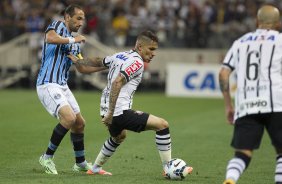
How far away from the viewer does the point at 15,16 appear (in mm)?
29766

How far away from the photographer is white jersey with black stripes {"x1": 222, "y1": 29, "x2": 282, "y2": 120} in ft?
26.4

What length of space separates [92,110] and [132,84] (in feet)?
36.9

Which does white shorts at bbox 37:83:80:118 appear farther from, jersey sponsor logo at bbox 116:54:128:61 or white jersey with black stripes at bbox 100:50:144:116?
jersey sponsor logo at bbox 116:54:128:61

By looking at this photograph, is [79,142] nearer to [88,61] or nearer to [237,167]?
[88,61]

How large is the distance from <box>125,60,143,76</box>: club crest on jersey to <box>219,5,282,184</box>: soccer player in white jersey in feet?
6.32

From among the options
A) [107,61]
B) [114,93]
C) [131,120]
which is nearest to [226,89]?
[114,93]

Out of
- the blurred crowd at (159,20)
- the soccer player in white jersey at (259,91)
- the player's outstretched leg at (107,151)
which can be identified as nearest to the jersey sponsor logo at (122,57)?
the player's outstretched leg at (107,151)

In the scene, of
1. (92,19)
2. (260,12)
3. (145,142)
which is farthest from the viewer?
A: (92,19)

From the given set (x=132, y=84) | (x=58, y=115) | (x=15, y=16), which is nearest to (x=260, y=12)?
(x=132, y=84)

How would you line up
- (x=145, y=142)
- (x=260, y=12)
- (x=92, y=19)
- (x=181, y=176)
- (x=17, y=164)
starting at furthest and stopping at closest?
1. (x=92, y=19)
2. (x=145, y=142)
3. (x=17, y=164)
4. (x=181, y=176)
5. (x=260, y=12)

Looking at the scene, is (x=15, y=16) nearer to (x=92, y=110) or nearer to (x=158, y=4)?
(x=158, y=4)

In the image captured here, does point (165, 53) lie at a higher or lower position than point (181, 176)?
lower

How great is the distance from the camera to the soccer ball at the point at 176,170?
9.95 meters

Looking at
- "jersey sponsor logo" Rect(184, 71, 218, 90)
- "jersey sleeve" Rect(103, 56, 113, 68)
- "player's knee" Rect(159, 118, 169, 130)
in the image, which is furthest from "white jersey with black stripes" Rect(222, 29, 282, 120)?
"jersey sponsor logo" Rect(184, 71, 218, 90)
